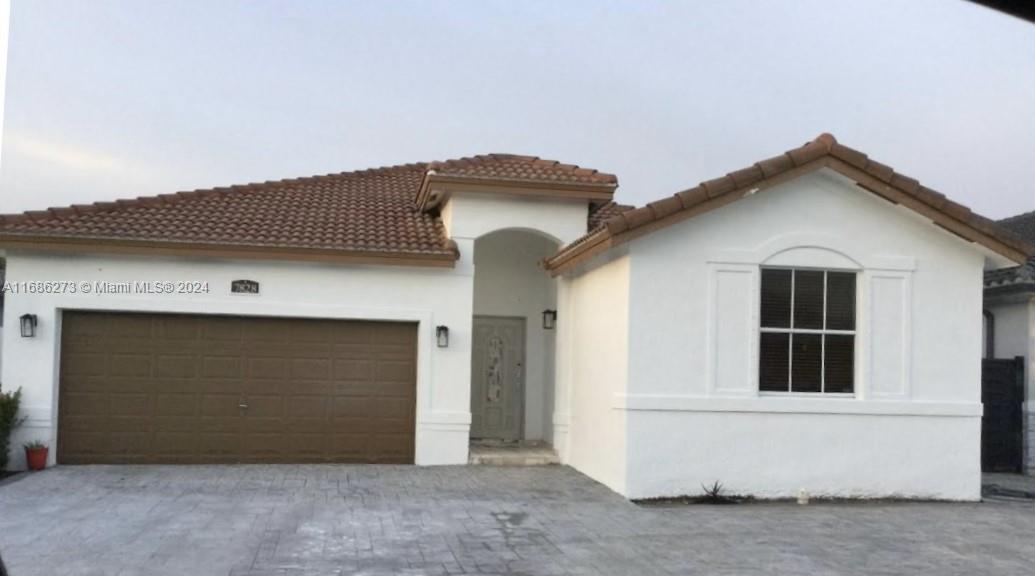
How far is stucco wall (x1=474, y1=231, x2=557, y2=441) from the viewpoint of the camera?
16.7m

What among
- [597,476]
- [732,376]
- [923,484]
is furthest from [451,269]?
[923,484]

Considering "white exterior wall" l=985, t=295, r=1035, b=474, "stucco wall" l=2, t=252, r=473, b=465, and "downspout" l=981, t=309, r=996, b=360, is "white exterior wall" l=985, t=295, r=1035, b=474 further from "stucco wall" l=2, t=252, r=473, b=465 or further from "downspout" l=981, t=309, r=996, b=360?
"stucco wall" l=2, t=252, r=473, b=465

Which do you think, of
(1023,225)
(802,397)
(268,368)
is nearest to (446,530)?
(802,397)

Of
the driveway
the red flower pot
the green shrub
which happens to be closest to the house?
the green shrub

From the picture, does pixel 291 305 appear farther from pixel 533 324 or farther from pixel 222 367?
pixel 533 324

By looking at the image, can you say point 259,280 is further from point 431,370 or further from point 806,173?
point 806,173

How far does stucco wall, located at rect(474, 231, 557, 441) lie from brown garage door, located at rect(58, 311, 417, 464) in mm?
2378

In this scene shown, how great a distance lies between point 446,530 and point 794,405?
4659mm

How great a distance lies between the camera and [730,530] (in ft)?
32.1

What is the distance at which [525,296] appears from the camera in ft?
55.3

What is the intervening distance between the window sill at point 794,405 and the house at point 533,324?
0.03m

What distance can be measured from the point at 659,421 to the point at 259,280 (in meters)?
6.19

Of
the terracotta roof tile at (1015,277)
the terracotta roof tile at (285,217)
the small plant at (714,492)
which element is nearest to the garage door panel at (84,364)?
the terracotta roof tile at (285,217)

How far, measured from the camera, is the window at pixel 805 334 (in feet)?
39.2
